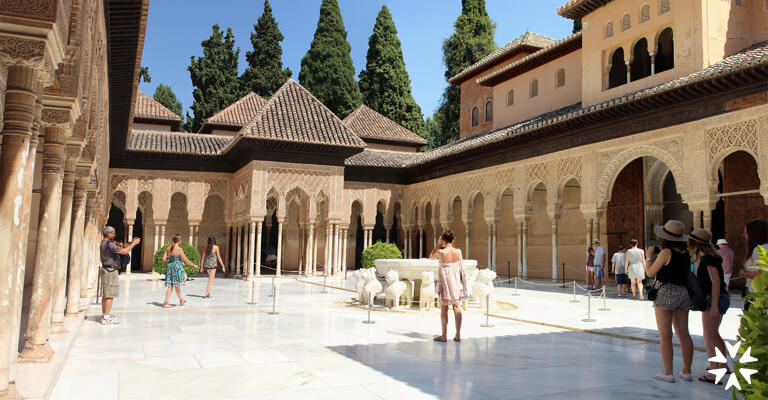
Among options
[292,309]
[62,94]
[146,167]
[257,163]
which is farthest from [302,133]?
[62,94]

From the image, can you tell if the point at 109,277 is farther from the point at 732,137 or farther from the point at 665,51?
the point at 665,51

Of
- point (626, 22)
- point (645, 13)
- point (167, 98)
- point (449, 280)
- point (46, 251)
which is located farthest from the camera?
point (167, 98)

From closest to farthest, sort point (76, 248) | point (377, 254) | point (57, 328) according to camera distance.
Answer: point (57, 328)
point (76, 248)
point (377, 254)

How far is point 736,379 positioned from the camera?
2291mm

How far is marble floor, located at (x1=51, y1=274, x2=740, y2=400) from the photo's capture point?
459 cm

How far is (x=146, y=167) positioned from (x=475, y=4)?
22.9 m

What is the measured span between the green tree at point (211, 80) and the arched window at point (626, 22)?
2590cm

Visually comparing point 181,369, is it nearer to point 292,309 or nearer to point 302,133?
point 292,309

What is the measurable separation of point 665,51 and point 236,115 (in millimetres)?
19724

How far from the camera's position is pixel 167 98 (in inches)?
2013

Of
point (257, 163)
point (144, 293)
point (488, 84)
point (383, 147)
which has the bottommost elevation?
point (144, 293)

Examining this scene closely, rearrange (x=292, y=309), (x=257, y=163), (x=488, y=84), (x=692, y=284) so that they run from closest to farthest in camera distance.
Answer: (x=692, y=284)
(x=292, y=309)
(x=257, y=163)
(x=488, y=84)

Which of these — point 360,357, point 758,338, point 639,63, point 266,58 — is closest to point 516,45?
point 639,63

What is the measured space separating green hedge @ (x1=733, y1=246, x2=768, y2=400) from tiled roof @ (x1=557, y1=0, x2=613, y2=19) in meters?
18.0
